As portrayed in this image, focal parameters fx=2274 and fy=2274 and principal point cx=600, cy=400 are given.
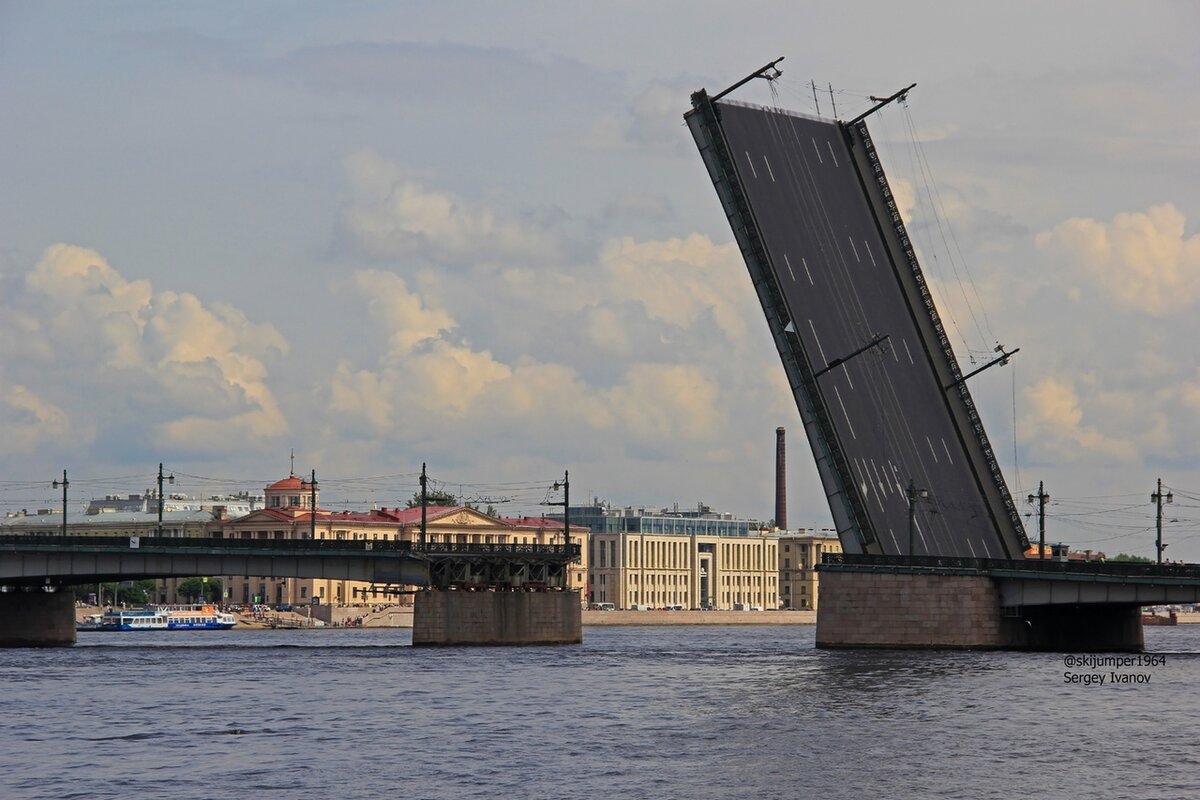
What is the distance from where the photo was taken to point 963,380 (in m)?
54.2

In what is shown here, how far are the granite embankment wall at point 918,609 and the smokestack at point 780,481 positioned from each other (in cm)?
9008

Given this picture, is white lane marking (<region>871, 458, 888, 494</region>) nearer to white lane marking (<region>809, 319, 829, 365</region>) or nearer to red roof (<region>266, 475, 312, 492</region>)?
white lane marking (<region>809, 319, 829, 365</region>)

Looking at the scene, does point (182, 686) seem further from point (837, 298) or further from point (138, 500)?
point (138, 500)

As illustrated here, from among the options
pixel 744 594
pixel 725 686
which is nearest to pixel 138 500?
pixel 744 594

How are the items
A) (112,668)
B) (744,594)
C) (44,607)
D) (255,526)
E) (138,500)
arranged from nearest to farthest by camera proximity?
(112,668) → (44,607) → (255,526) → (744,594) → (138,500)

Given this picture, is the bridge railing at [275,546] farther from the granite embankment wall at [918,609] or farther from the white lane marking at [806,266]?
the white lane marking at [806,266]

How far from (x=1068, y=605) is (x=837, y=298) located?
9.38 m

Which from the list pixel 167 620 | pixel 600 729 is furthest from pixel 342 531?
pixel 600 729

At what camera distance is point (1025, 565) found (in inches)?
2061

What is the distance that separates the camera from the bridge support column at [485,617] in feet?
195

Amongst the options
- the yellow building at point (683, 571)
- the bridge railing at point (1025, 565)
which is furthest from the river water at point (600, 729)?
the yellow building at point (683, 571)

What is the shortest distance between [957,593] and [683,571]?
9390cm

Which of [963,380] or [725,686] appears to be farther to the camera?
[963,380]

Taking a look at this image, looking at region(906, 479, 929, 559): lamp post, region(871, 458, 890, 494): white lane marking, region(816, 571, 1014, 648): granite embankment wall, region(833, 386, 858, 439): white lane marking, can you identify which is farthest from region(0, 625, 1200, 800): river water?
region(833, 386, 858, 439): white lane marking
